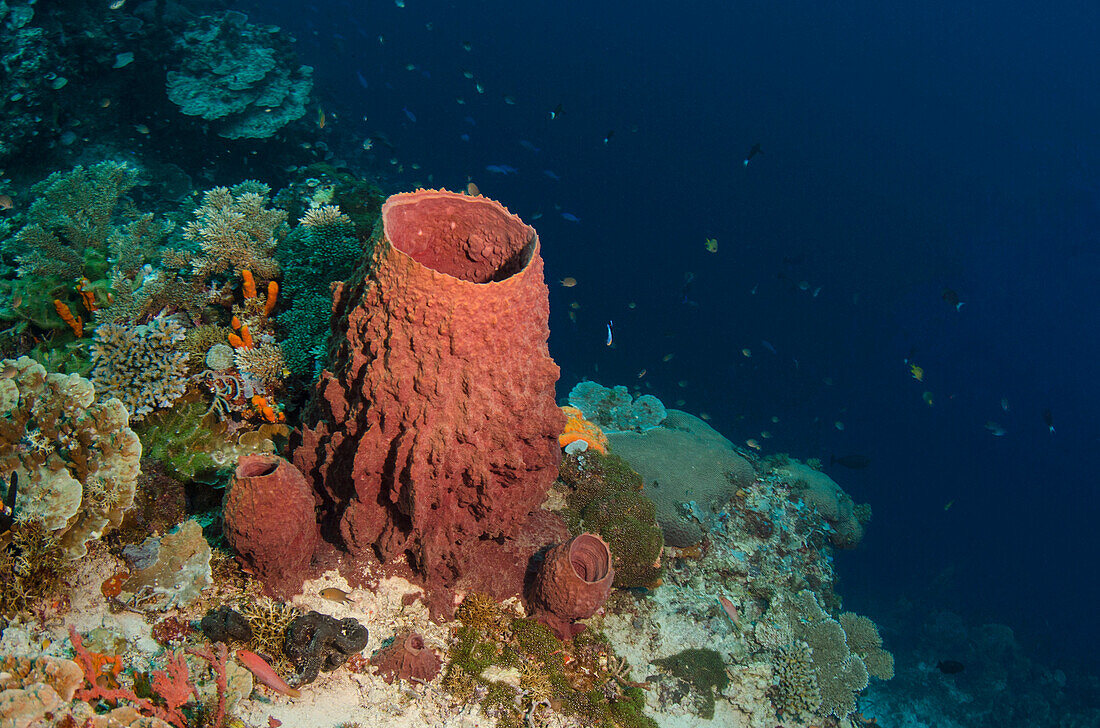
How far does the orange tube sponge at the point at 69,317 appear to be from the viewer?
4.95m

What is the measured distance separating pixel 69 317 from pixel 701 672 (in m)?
7.40

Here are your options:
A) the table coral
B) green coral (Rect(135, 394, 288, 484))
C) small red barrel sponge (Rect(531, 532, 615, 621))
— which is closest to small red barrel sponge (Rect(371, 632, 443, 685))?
small red barrel sponge (Rect(531, 532, 615, 621))

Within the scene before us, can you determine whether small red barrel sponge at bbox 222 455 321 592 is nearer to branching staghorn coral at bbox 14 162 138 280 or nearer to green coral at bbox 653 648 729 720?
green coral at bbox 653 648 729 720

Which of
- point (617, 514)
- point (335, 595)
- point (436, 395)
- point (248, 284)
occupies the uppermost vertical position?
point (436, 395)

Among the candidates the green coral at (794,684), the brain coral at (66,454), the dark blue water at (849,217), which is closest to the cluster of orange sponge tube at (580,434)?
the green coral at (794,684)

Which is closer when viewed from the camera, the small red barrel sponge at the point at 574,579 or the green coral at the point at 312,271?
the small red barrel sponge at the point at 574,579

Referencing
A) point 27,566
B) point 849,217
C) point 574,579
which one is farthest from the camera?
point 849,217

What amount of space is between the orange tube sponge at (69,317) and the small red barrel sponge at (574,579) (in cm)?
531

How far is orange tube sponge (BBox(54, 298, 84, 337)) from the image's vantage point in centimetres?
495

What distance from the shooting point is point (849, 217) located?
42.8 metres

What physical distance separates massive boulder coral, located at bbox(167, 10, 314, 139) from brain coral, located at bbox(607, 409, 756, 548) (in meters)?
13.5

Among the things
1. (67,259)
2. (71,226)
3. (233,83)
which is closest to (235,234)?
(67,259)

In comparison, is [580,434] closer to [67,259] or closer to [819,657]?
[819,657]

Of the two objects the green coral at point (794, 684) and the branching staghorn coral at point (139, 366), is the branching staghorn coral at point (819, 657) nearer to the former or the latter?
the green coral at point (794, 684)
